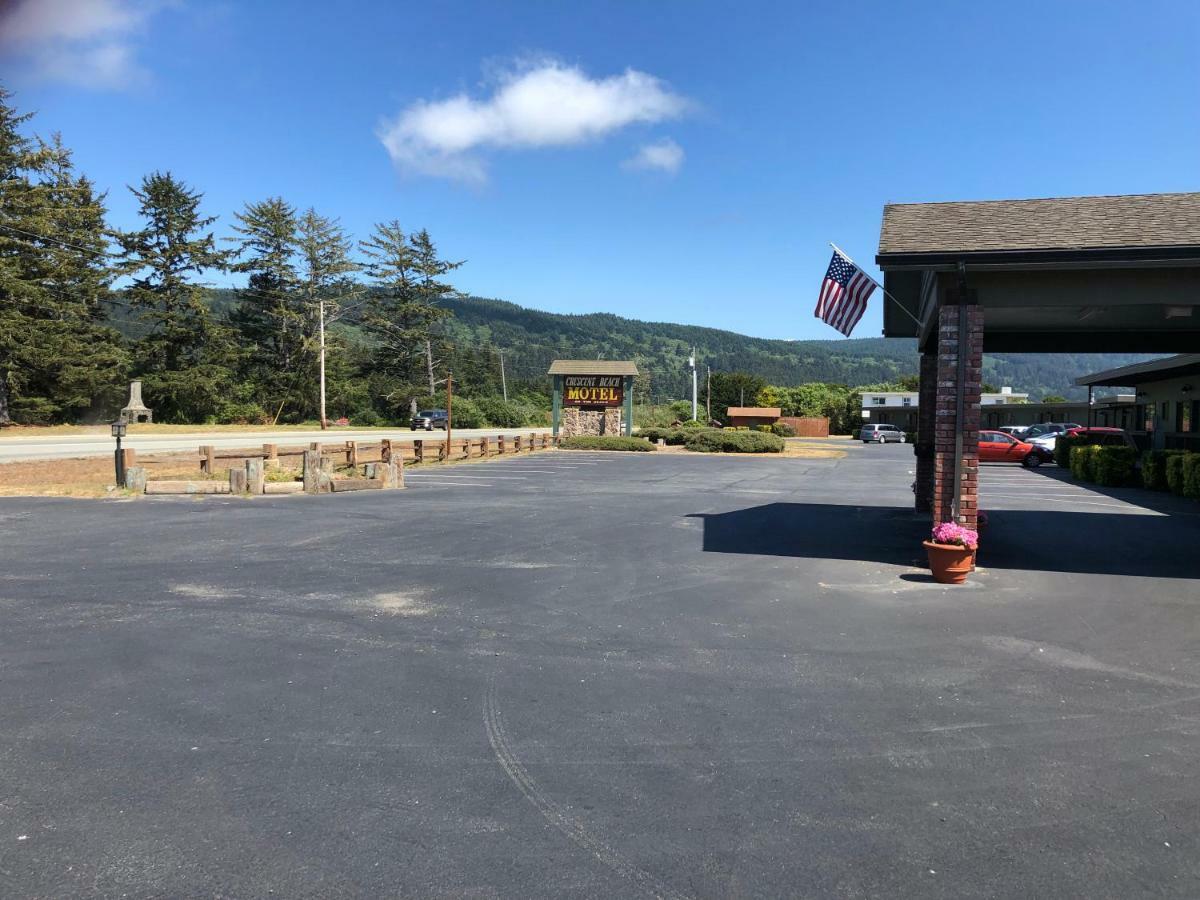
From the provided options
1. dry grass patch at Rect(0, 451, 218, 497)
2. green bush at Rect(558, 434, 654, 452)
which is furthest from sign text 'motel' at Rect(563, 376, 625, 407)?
dry grass patch at Rect(0, 451, 218, 497)

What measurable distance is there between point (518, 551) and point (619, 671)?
5009mm

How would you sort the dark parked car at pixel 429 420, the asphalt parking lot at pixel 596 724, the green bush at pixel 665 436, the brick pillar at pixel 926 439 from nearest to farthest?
the asphalt parking lot at pixel 596 724 < the brick pillar at pixel 926 439 < the green bush at pixel 665 436 < the dark parked car at pixel 429 420

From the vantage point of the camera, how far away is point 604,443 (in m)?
37.6

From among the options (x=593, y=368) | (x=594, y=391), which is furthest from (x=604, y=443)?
(x=593, y=368)

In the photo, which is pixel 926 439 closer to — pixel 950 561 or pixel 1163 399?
pixel 950 561

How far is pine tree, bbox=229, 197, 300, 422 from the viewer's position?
61.2 m

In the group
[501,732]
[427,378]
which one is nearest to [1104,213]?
[501,732]

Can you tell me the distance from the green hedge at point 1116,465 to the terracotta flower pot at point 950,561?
15.2 m

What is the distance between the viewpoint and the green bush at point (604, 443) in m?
37.0

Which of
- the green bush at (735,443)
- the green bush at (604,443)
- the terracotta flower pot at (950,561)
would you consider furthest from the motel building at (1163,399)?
the green bush at (604,443)

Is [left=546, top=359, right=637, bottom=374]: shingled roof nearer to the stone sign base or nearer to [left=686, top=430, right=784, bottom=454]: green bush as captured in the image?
the stone sign base

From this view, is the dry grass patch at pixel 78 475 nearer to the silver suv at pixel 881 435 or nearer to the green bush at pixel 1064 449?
the green bush at pixel 1064 449

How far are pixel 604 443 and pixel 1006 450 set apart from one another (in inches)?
664

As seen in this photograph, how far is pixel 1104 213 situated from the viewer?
31.2 feet
